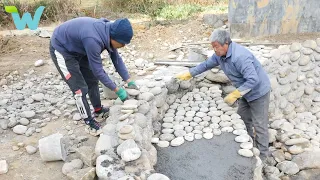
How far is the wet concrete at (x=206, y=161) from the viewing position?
10.2ft

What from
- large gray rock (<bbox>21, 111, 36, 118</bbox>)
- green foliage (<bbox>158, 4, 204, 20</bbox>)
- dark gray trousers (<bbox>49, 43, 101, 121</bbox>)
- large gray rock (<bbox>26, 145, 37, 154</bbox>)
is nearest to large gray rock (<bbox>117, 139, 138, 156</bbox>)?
dark gray trousers (<bbox>49, 43, 101, 121</bbox>)

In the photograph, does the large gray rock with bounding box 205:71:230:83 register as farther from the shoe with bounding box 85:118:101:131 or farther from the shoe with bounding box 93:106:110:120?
the shoe with bounding box 85:118:101:131

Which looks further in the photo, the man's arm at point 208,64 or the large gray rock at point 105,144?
the man's arm at point 208,64

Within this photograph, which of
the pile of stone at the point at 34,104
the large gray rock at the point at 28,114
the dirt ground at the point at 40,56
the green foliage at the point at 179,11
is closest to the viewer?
the dirt ground at the point at 40,56

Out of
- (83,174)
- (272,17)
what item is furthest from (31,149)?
(272,17)

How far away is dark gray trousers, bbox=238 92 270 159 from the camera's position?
3.99 m

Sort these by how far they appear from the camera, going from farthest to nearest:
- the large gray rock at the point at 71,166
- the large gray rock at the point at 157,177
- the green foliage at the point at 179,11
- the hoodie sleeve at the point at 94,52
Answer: the green foliage at the point at 179,11, the large gray rock at the point at 71,166, the hoodie sleeve at the point at 94,52, the large gray rock at the point at 157,177

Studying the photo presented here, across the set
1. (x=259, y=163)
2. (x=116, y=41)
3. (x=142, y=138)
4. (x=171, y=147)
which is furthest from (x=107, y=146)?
(x=259, y=163)

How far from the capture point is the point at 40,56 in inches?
250

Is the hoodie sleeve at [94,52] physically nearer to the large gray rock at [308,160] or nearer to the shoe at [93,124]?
the shoe at [93,124]

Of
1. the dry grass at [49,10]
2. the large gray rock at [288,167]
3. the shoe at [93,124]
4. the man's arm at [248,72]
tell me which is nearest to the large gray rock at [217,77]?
the man's arm at [248,72]

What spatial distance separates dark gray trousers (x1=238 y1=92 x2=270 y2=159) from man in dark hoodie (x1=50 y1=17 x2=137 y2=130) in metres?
1.45

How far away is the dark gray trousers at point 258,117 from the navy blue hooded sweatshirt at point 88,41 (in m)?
1.74

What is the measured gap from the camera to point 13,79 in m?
5.62
